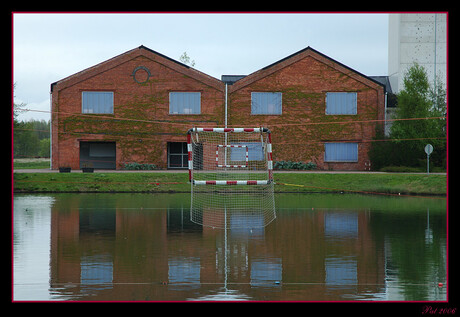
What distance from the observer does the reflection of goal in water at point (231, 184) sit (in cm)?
1805

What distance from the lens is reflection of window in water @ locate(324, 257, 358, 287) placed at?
9.76m

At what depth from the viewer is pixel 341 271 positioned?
10.6 m

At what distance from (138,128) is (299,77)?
13.0 meters

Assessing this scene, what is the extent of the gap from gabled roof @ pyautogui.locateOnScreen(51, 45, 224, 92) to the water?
74.9 ft

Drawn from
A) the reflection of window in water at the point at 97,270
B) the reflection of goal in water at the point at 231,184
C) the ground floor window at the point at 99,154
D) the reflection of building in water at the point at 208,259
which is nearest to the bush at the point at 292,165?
the reflection of goal in water at the point at 231,184

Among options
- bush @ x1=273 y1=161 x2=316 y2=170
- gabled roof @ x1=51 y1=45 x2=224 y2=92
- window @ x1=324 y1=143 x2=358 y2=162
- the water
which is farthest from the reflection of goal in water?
window @ x1=324 y1=143 x2=358 y2=162

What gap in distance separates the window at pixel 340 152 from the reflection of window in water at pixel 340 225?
23.3 metres

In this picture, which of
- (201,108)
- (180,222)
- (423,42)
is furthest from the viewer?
(423,42)

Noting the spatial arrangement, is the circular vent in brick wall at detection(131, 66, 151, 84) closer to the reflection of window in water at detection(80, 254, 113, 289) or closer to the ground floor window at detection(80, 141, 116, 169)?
the ground floor window at detection(80, 141, 116, 169)

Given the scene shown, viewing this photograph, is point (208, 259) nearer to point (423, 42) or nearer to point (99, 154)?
point (99, 154)

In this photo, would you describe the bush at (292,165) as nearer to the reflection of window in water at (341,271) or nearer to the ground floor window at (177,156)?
the ground floor window at (177,156)

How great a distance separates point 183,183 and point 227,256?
64.8 ft

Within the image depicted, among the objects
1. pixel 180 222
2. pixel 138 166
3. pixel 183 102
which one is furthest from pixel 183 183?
pixel 180 222
